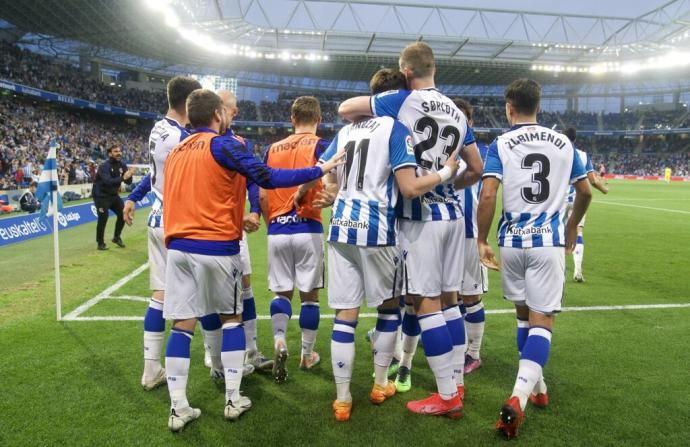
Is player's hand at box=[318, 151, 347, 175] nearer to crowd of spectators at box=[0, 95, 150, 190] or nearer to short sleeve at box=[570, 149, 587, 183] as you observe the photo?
short sleeve at box=[570, 149, 587, 183]

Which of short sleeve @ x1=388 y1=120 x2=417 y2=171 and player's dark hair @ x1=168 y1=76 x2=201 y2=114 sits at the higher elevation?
player's dark hair @ x1=168 y1=76 x2=201 y2=114

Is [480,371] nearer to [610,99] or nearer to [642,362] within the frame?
[642,362]

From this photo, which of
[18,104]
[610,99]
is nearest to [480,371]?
[18,104]

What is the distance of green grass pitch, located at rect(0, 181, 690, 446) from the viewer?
3.30 m

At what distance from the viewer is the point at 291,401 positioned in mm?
3836

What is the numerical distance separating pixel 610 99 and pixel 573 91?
7240 mm

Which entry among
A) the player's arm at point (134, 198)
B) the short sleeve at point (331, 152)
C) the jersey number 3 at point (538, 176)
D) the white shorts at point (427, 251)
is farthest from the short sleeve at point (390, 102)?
the player's arm at point (134, 198)

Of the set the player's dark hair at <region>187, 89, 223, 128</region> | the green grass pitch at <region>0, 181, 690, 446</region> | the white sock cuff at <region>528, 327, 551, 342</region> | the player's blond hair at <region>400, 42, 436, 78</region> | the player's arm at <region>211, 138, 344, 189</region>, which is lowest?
the green grass pitch at <region>0, 181, 690, 446</region>

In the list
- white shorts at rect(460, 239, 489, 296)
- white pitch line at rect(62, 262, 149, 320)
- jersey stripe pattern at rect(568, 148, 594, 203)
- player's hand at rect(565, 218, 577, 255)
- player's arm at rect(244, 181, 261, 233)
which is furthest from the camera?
white pitch line at rect(62, 262, 149, 320)

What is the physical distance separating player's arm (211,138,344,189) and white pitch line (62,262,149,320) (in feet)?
12.6

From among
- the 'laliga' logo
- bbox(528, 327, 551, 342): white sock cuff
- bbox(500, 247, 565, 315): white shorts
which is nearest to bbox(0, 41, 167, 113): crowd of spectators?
the 'laliga' logo

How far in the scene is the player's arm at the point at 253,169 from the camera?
3.33 meters

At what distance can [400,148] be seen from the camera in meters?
3.38

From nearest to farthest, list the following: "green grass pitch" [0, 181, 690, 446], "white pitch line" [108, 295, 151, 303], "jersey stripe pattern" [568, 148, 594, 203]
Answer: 1. "green grass pitch" [0, 181, 690, 446]
2. "jersey stripe pattern" [568, 148, 594, 203]
3. "white pitch line" [108, 295, 151, 303]
